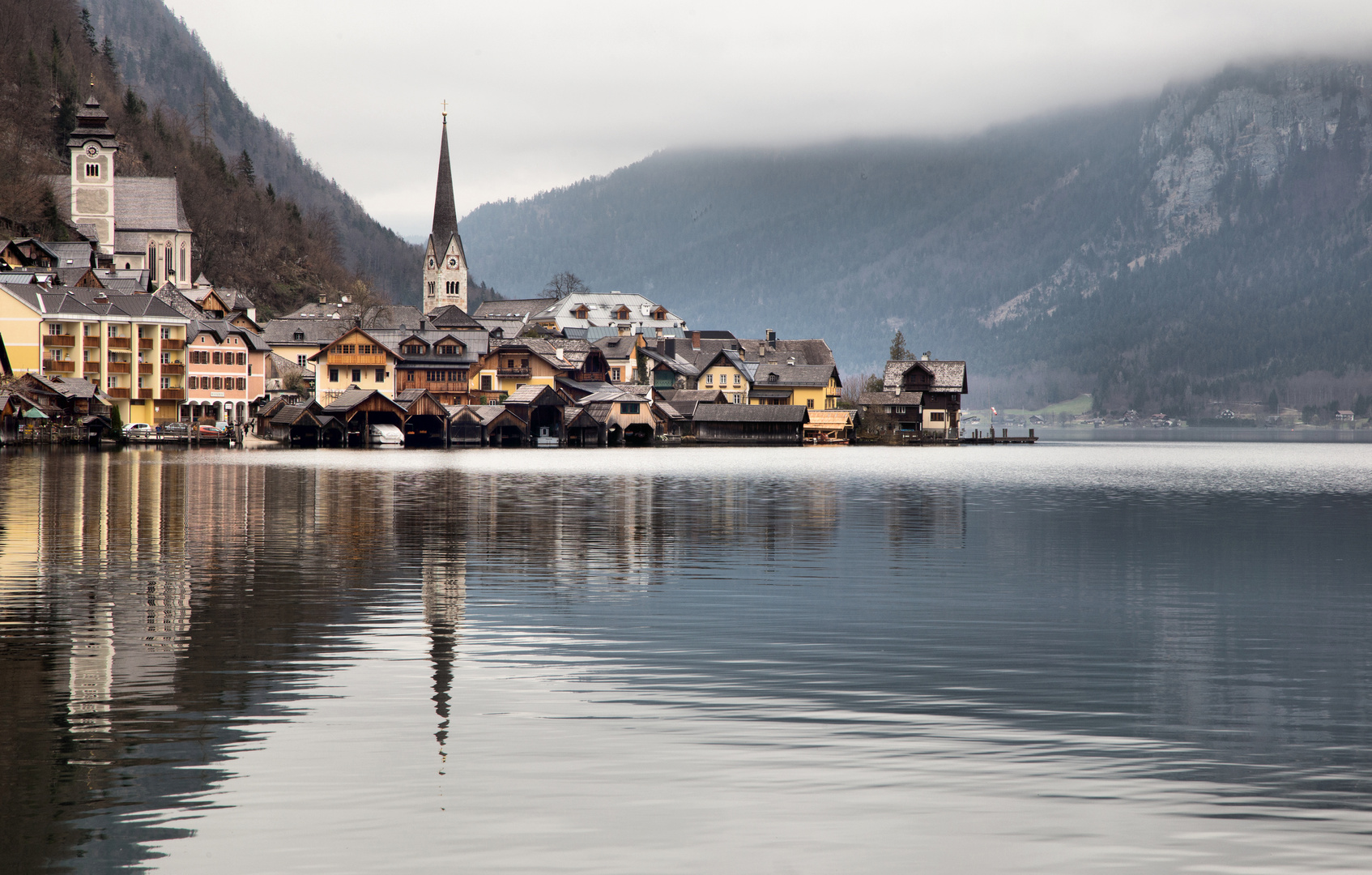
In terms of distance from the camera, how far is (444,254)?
18875 cm

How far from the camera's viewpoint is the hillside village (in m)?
99.3

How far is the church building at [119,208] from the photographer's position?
13688cm

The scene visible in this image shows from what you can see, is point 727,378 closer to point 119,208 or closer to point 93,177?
point 119,208

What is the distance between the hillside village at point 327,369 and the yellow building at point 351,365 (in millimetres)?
178

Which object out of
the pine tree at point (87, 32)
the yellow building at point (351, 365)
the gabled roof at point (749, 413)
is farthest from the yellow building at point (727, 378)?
the pine tree at point (87, 32)

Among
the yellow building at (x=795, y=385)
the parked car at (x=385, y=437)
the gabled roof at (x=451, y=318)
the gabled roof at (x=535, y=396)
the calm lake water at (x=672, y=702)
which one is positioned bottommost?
the calm lake water at (x=672, y=702)

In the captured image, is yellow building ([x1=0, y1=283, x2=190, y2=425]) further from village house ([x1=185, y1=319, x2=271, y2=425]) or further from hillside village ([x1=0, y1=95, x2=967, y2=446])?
village house ([x1=185, y1=319, x2=271, y2=425])

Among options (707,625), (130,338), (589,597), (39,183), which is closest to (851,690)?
(707,625)

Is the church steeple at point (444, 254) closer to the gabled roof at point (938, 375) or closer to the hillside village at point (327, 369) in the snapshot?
the hillside village at point (327, 369)

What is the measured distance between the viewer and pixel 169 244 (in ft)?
473

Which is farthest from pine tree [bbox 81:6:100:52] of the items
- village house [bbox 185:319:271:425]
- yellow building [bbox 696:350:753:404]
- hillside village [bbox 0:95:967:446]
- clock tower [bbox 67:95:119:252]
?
yellow building [bbox 696:350:753:404]

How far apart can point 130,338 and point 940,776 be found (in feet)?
348

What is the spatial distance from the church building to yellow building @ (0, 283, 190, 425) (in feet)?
99.1

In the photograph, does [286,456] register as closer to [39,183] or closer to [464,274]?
[39,183]
